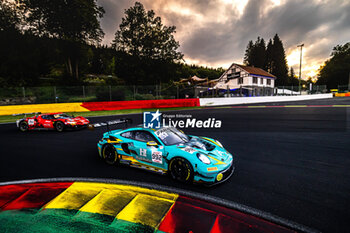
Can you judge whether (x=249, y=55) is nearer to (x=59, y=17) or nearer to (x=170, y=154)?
(x=59, y=17)

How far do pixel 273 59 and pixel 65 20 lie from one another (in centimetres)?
6824

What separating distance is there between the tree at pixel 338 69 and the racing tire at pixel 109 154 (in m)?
78.2

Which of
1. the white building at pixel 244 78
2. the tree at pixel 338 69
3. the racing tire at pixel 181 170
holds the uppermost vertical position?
the tree at pixel 338 69

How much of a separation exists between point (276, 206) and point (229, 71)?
43.9 meters

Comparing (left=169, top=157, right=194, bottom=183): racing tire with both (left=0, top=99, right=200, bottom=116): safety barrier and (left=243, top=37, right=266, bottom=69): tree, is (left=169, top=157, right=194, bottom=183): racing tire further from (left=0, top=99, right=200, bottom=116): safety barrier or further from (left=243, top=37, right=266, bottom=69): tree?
(left=243, top=37, right=266, bottom=69): tree

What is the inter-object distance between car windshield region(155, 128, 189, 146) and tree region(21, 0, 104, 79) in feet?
106

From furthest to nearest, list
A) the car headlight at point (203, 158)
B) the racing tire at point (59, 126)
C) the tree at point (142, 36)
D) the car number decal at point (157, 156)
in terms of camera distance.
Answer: the tree at point (142, 36) < the racing tire at point (59, 126) < the car number decal at point (157, 156) < the car headlight at point (203, 158)

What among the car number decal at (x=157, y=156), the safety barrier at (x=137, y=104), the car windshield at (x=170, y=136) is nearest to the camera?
the car number decal at (x=157, y=156)

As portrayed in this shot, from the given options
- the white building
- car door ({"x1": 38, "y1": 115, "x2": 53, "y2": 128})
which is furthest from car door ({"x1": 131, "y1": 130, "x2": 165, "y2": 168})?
the white building

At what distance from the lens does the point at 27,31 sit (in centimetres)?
2762

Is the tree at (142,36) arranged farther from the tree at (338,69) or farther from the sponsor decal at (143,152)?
the tree at (338,69)

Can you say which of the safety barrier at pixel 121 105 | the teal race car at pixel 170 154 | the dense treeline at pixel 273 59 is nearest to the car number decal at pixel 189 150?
the teal race car at pixel 170 154

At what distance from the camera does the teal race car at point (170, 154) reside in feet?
11.1

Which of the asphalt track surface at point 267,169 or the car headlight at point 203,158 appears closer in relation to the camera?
the asphalt track surface at point 267,169
